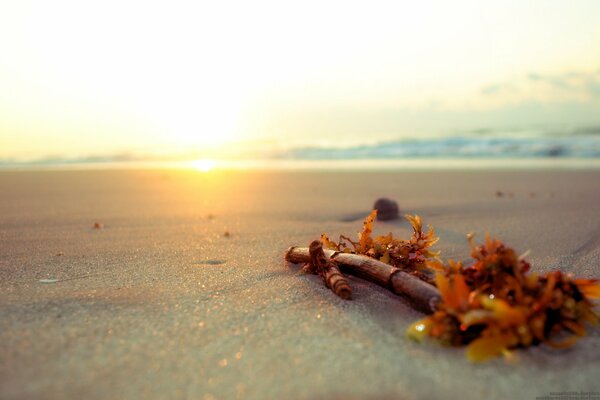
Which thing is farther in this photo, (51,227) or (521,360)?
(51,227)

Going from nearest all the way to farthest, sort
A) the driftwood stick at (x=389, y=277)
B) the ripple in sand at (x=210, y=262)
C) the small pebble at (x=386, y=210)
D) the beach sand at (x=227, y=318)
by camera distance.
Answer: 1. the beach sand at (x=227, y=318)
2. the driftwood stick at (x=389, y=277)
3. the ripple in sand at (x=210, y=262)
4. the small pebble at (x=386, y=210)

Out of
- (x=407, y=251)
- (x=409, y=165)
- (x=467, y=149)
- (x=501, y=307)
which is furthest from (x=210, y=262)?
(x=467, y=149)

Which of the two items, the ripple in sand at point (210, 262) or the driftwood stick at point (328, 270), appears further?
the ripple in sand at point (210, 262)

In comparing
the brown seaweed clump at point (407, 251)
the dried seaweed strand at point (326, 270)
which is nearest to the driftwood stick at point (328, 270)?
the dried seaweed strand at point (326, 270)

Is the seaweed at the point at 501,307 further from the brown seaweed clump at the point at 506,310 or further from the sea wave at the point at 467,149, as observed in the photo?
the sea wave at the point at 467,149

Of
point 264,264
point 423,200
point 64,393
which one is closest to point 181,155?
point 423,200

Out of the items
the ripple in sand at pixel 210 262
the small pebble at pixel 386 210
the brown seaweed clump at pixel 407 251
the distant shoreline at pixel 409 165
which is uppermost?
the brown seaweed clump at pixel 407 251

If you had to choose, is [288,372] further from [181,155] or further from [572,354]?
[181,155]
